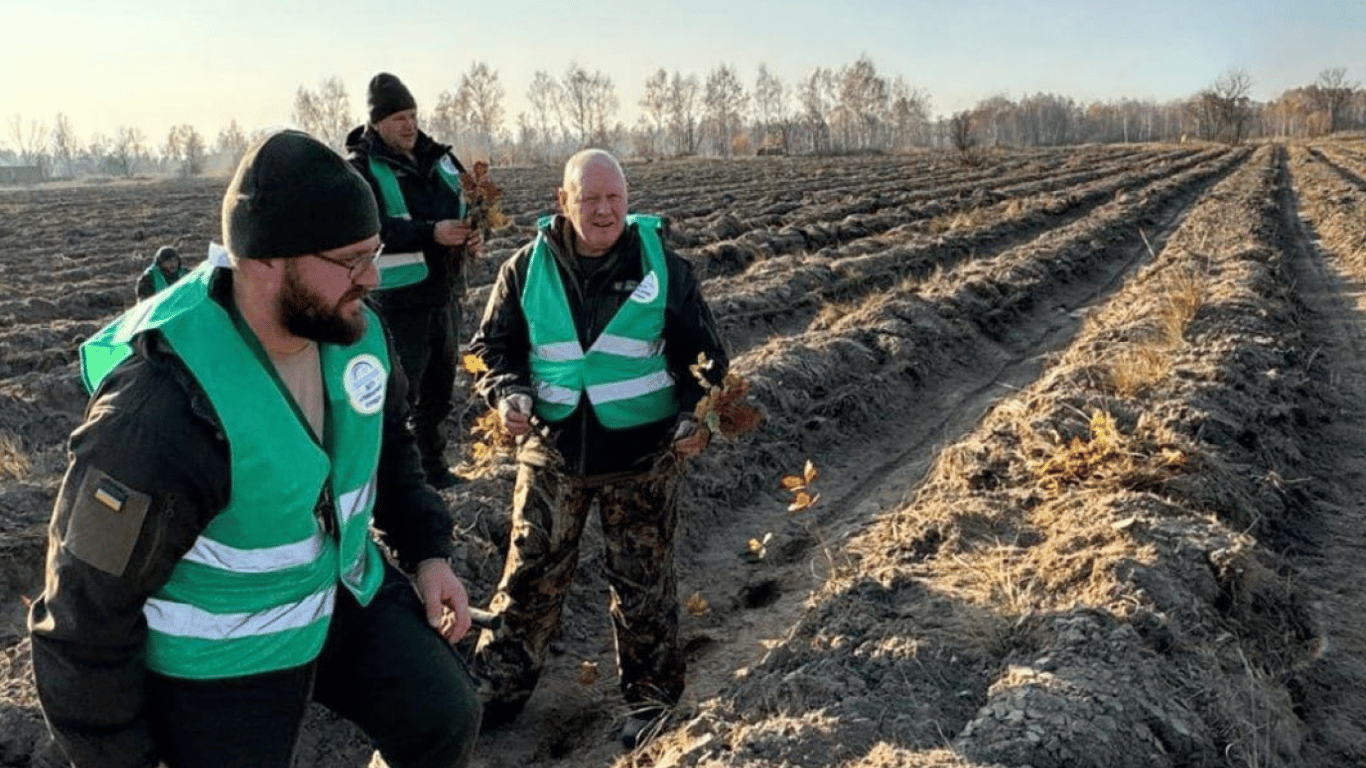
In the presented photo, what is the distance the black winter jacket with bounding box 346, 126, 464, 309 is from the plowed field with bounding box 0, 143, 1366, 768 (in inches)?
42.0

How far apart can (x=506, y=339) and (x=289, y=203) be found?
1.75 metres

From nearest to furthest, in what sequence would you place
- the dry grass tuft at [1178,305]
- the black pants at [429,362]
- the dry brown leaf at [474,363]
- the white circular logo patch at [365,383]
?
the white circular logo patch at [365,383] → the dry brown leaf at [474,363] → the black pants at [429,362] → the dry grass tuft at [1178,305]

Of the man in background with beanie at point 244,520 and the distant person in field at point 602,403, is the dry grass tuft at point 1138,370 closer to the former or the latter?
the distant person in field at point 602,403

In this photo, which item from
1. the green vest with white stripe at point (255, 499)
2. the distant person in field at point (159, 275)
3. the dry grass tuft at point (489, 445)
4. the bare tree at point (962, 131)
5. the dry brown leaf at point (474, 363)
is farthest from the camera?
the bare tree at point (962, 131)

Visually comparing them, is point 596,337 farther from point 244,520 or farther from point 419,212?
point 419,212

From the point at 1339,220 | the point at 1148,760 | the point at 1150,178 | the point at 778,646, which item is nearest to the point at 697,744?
the point at 778,646

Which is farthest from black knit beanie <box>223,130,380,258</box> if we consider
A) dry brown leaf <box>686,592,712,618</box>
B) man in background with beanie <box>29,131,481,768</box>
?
dry brown leaf <box>686,592,712,618</box>

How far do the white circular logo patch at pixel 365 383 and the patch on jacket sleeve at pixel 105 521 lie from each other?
1.61 ft

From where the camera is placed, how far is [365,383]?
220 cm

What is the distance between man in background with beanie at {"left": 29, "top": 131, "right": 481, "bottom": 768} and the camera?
178 centimetres

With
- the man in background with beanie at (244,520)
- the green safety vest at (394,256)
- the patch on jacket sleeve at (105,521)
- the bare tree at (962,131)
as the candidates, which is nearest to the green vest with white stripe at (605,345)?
the man in background with beanie at (244,520)

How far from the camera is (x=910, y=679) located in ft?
11.8

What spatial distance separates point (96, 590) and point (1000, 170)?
43.0 metres

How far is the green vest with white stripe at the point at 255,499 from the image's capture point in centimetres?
187
